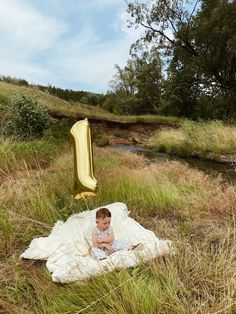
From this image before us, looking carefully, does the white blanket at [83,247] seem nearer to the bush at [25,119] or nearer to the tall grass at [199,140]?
the bush at [25,119]

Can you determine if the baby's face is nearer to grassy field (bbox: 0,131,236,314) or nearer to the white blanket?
the white blanket

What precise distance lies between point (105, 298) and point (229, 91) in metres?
19.5

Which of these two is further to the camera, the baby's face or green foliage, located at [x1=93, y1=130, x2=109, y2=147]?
green foliage, located at [x1=93, y1=130, x2=109, y2=147]

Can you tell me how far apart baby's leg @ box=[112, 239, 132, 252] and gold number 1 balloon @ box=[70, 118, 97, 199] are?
61 centimetres

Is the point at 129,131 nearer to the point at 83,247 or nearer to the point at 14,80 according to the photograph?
the point at 14,80

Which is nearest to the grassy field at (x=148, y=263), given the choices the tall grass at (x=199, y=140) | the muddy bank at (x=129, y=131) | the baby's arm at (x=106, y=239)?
the baby's arm at (x=106, y=239)

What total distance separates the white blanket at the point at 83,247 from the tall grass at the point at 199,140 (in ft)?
30.9

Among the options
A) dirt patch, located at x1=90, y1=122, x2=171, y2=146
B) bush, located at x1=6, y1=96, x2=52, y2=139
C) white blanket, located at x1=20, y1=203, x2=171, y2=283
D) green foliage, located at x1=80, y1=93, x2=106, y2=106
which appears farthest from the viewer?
green foliage, located at x1=80, y1=93, x2=106, y2=106

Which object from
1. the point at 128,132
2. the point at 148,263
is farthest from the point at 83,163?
the point at 128,132

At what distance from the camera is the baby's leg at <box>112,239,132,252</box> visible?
4008mm

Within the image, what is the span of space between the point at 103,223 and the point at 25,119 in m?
9.14

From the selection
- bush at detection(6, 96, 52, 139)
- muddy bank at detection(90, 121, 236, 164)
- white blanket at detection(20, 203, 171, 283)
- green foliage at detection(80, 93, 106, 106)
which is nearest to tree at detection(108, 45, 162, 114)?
green foliage at detection(80, 93, 106, 106)

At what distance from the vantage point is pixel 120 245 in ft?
13.2

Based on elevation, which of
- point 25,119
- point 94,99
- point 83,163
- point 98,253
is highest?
point 94,99
